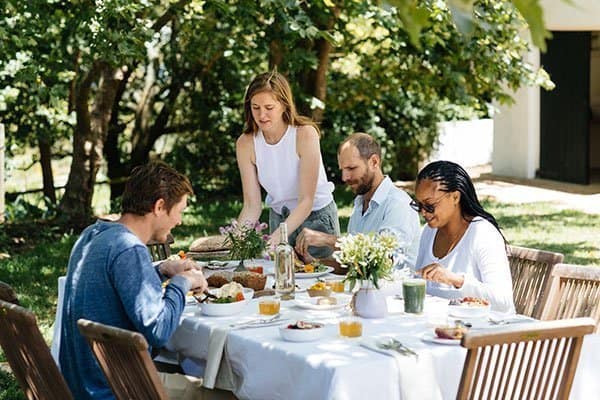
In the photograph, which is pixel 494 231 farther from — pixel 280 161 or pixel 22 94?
pixel 22 94

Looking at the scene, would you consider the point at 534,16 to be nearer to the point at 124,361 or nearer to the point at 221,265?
the point at 124,361

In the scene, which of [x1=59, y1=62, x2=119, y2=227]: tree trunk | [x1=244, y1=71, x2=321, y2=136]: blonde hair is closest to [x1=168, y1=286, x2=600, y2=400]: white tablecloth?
Result: [x1=244, y1=71, x2=321, y2=136]: blonde hair

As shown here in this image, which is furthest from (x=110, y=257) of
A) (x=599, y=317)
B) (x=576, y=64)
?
(x=576, y=64)

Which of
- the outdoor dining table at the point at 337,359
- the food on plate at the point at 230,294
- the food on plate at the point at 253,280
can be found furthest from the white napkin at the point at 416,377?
the food on plate at the point at 253,280

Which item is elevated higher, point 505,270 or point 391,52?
point 391,52

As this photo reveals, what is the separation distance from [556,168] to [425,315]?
1124 cm

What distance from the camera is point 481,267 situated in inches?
169

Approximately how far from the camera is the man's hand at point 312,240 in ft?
Answer: 17.0

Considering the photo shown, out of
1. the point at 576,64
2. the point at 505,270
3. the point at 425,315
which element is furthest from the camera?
the point at 576,64

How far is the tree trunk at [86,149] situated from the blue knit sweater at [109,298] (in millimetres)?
7959

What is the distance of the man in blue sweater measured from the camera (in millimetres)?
3664

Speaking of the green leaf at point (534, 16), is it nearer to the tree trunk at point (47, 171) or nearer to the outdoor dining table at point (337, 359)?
the outdoor dining table at point (337, 359)

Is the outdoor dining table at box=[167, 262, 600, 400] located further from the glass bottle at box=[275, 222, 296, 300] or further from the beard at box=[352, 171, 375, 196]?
the beard at box=[352, 171, 375, 196]

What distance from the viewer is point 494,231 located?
434 centimetres
